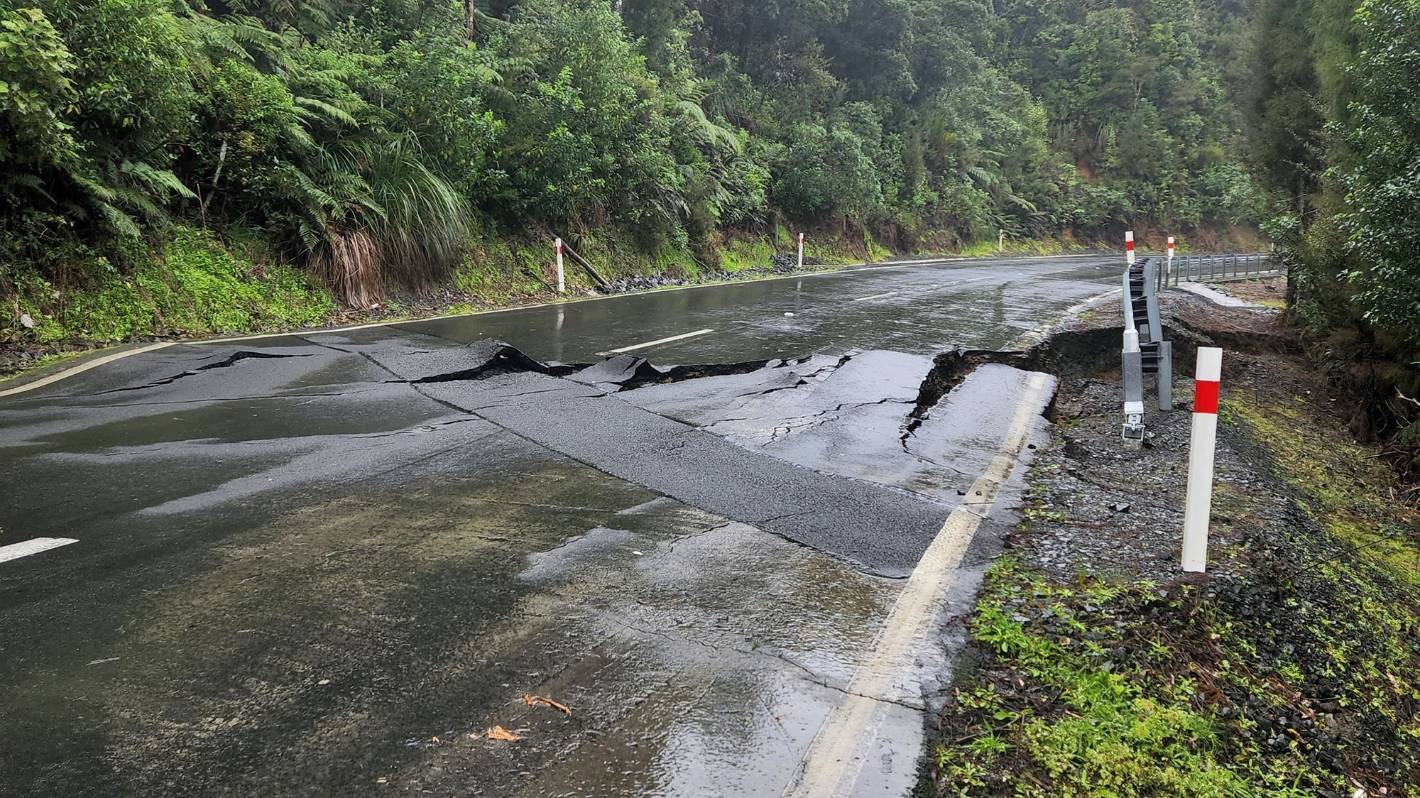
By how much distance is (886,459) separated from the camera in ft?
19.4

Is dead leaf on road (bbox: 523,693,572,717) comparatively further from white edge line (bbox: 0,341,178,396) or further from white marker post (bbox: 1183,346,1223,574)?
white edge line (bbox: 0,341,178,396)

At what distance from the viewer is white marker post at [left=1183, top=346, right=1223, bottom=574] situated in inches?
156

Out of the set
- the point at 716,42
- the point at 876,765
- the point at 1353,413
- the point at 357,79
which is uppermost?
the point at 716,42

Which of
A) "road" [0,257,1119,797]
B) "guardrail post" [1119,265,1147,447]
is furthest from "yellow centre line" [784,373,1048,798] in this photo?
"guardrail post" [1119,265,1147,447]

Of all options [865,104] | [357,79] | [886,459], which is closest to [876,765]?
[886,459]

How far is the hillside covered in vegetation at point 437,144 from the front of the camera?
8750 millimetres

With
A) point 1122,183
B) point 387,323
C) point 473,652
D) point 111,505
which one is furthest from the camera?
point 1122,183

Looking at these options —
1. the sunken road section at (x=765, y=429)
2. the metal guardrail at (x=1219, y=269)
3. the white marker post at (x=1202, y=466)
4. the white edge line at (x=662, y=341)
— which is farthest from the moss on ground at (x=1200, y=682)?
the metal guardrail at (x=1219, y=269)

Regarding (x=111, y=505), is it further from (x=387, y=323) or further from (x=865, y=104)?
(x=865, y=104)

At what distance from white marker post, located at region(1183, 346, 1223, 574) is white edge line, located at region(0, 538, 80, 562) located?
545 cm

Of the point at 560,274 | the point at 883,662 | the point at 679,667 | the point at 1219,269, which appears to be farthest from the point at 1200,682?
the point at 1219,269

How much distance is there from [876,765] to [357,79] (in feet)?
45.2

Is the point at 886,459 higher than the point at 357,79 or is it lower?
lower

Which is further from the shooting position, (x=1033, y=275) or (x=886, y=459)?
(x=1033, y=275)
